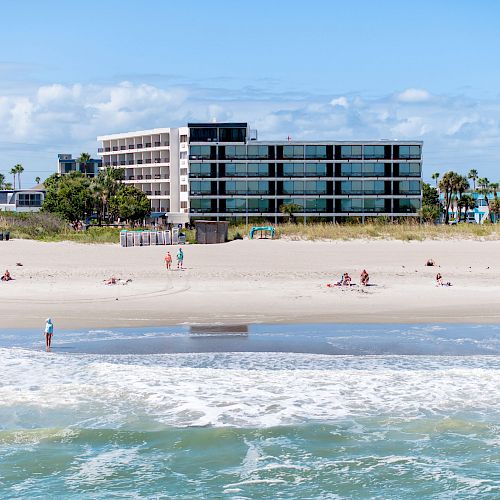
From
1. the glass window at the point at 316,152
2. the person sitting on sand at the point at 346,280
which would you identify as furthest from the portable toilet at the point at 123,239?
the glass window at the point at 316,152

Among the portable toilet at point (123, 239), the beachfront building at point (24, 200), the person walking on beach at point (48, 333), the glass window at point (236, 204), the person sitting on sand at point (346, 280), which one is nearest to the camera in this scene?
the person walking on beach at point (48, 333)

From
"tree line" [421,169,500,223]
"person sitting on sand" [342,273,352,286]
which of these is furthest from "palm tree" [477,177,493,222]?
"person sitting on sand" [342,273,352,286]

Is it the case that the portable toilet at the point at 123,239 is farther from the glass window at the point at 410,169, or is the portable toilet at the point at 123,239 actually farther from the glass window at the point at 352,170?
the glass window at the point at 410,169

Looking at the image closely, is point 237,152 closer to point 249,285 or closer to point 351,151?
point 351,151

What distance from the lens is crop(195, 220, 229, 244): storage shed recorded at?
5794 cm

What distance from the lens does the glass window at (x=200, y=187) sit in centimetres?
9262

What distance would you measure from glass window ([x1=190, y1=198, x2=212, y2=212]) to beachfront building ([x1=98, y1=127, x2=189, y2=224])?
1329cm

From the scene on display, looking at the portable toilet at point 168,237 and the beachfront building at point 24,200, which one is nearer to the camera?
the portable toilet at point 168,237

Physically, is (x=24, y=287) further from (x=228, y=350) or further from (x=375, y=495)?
(x=375, y=495)

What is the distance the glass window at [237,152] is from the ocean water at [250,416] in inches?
2660

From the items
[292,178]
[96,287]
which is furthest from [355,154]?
[96,287]

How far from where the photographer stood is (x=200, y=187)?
304ft

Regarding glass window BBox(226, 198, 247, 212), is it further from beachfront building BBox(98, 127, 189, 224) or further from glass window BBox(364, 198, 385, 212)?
beachfront building BBox(98, 127, 189, 224)

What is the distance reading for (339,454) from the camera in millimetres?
15109
